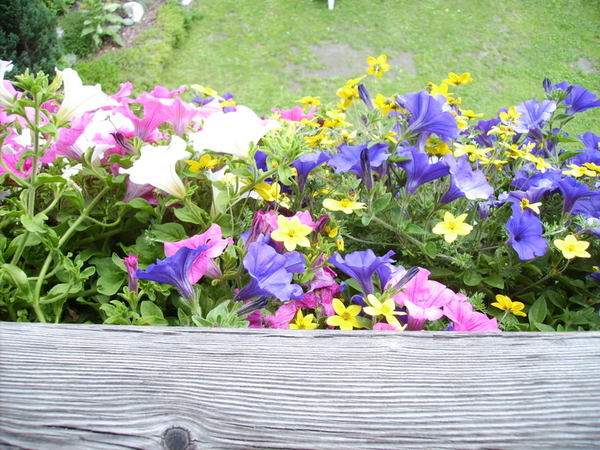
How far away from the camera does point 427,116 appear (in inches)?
Result: 47.5

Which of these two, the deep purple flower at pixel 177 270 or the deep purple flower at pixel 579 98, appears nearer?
the deep purple flower at pixel 177 270

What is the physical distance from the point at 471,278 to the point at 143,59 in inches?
209

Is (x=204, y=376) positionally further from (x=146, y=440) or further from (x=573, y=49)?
(x=573, y=49)

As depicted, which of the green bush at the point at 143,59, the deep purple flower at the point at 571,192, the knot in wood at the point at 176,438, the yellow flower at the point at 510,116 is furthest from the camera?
the green bush at the point at 143,59

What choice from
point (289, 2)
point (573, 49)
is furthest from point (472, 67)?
point (289, 2)

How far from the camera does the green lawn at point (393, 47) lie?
5.20m

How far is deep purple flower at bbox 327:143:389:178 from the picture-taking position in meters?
1.17

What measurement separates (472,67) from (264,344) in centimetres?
572

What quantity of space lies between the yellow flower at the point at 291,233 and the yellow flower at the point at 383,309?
0.17m

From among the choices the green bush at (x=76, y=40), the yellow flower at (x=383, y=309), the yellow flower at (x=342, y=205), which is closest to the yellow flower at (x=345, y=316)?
the yellow flower at (x=383, y=309)

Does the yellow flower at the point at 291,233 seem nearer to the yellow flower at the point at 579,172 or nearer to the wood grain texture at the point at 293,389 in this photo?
the wood grain texture at the point at 293,389

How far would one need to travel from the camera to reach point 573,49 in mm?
5980

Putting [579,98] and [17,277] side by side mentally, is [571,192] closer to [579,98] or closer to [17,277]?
[579,98]

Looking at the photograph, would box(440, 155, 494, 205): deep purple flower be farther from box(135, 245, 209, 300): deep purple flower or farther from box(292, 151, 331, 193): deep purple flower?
box(135, 245, 209, 300): deep purple flower
